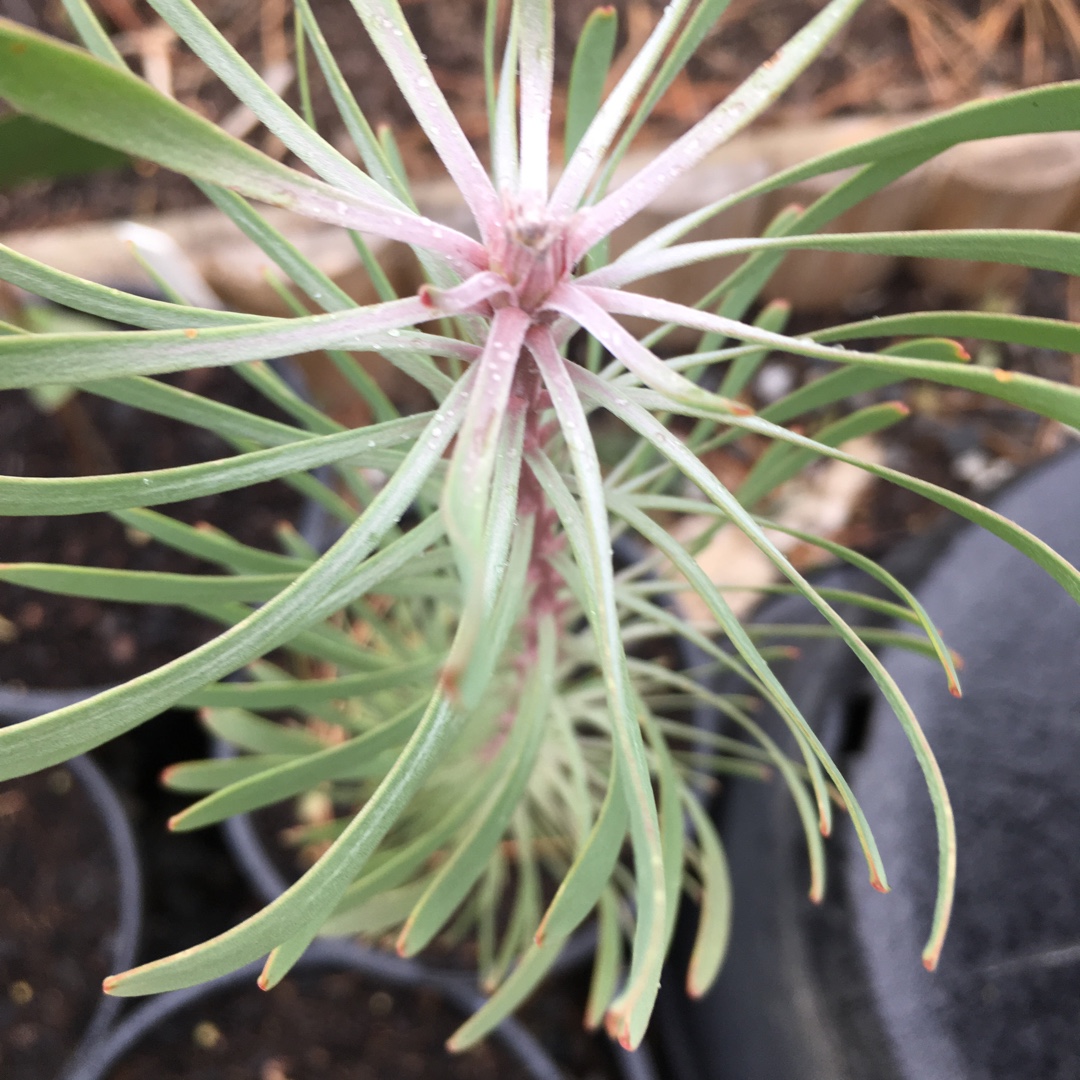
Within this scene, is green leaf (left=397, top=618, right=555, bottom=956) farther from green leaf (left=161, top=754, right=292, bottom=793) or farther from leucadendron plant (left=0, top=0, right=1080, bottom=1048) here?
green leaf (left=161, top=754, right=292, bottom=793)

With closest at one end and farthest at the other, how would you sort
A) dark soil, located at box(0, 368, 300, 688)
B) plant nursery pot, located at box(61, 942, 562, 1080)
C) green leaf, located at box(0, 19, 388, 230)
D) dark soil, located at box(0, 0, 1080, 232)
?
green leaf, located at box(0, 19, 388, 230) → plant nursery pot, located at box(61, 942, 562, 1080) → dark soil, located at box(0, 368, 300, 688) → dark soil, located at box(0, 0, 1080, 232)

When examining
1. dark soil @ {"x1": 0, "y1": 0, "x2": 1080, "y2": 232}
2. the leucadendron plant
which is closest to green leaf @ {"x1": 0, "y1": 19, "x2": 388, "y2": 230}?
the leucadendron plant

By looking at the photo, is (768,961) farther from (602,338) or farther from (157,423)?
(157,423)

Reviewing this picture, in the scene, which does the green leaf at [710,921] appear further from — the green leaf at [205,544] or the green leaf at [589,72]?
the green leaf at [589,72]

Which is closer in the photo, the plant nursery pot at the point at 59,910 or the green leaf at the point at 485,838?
the green leaf at the point at 485,838

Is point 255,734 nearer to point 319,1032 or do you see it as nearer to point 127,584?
point 127,584

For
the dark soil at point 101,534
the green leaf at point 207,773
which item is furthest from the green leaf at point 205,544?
the dark soil at point 101,534
